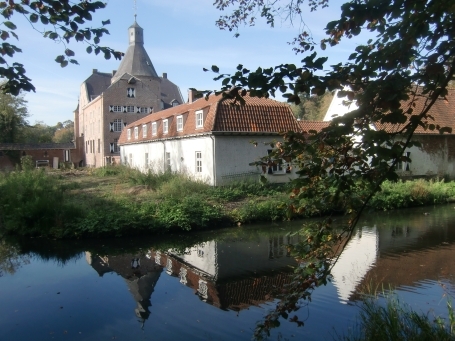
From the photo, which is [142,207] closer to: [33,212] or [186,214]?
[186,214]

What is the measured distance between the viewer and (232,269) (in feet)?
34.1

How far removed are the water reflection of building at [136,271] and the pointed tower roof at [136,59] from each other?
45.9 m

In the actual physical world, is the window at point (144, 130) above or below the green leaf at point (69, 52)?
above

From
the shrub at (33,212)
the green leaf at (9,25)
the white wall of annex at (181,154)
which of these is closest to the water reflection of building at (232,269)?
the shrub at (33,212)

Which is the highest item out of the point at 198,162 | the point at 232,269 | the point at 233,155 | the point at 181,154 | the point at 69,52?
the point at 69,52

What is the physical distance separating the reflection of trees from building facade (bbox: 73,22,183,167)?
96.2 ft

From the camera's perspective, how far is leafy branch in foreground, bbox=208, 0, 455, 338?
11.3ft

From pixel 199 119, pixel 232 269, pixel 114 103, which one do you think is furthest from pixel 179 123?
pixel 114 103

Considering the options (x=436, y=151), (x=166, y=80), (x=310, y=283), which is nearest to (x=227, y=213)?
(x=310, y=283)

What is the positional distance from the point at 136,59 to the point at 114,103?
11713 millimetres

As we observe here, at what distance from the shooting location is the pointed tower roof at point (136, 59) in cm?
5484

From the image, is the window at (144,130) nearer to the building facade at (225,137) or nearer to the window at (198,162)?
the building facade at (225,137)

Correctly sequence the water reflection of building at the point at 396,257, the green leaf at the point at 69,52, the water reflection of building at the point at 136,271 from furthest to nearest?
the water reflection of building at the point at 396,257 < the water reflection of building at the point at 136,271 < the green leaf at the point at 69,52

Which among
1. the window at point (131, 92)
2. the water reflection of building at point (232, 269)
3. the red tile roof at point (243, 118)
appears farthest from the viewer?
the window at point (131, 92)
